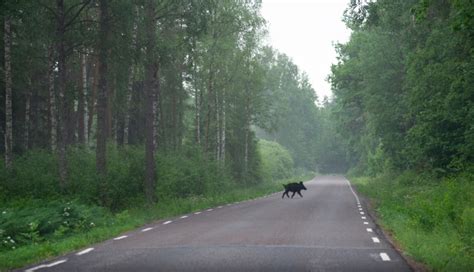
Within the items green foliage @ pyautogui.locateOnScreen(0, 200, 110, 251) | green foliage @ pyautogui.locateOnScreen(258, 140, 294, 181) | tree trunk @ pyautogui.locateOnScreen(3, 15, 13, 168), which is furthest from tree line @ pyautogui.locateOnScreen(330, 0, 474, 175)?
green foliage @ pyautogui.locateOnScreen(258, 140, 294, 181)

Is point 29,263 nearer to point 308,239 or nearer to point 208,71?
point 308,239

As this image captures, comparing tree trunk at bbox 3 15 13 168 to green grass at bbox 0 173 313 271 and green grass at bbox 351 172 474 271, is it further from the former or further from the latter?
green grass at bbox 351 172 474 271

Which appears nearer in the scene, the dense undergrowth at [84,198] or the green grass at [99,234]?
the green grass at [99,234]

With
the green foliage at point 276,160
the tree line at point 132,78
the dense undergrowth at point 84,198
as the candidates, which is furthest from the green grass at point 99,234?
the green foliage at point 276,160

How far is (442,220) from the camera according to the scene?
47.9ft

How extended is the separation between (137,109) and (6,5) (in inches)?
849

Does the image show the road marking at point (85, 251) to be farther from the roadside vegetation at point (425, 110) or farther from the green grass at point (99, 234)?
the roadside vegetation at point (425, 110)

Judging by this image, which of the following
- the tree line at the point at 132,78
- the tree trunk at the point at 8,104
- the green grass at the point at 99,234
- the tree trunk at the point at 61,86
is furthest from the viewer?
the tree line at the point at 132,78

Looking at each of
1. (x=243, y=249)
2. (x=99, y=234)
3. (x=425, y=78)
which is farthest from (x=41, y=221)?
(x=425, y=78)

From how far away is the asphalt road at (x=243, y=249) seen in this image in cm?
930

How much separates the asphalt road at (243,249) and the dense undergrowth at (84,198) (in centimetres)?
103

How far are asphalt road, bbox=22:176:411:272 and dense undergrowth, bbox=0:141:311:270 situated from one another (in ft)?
3.38

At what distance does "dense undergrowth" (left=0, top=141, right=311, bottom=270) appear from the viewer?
12852mm

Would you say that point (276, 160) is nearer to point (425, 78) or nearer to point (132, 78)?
point (132, 78)
